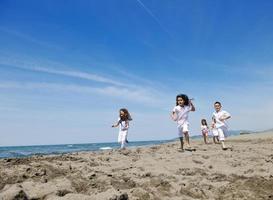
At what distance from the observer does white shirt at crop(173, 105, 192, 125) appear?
10.9 m

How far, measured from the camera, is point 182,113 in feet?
35.8

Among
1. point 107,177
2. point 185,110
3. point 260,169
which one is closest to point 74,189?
point 107,177

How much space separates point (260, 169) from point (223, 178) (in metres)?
1.25

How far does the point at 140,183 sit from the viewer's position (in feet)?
18.3

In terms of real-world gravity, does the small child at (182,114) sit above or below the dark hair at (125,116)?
below

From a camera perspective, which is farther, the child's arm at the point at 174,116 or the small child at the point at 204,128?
the small child at the point at 204,128

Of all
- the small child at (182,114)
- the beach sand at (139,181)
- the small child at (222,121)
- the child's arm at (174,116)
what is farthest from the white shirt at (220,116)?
the beach sand at (139,181)

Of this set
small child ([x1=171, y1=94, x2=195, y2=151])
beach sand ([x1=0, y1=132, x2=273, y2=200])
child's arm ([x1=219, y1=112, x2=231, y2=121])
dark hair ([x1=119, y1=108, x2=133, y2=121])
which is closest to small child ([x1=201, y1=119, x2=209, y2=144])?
dark hair ([x1=119, y1=108, x2=133, y2=121])

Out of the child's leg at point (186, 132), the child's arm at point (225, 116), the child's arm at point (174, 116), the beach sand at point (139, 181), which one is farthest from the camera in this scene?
the child's arm at point (225, 116)

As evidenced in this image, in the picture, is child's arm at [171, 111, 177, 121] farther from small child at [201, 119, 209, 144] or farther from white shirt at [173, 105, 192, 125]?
small child at [201, 119, 209, 144]

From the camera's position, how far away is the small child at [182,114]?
35.7 feet

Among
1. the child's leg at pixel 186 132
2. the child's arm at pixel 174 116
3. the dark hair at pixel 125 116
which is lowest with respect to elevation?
the child's leg at pixel 186 132

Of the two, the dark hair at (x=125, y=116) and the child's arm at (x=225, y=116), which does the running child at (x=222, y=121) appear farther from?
the dark hair at (x=125, y=116)

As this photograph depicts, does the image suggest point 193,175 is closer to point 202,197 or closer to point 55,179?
point 202,197
